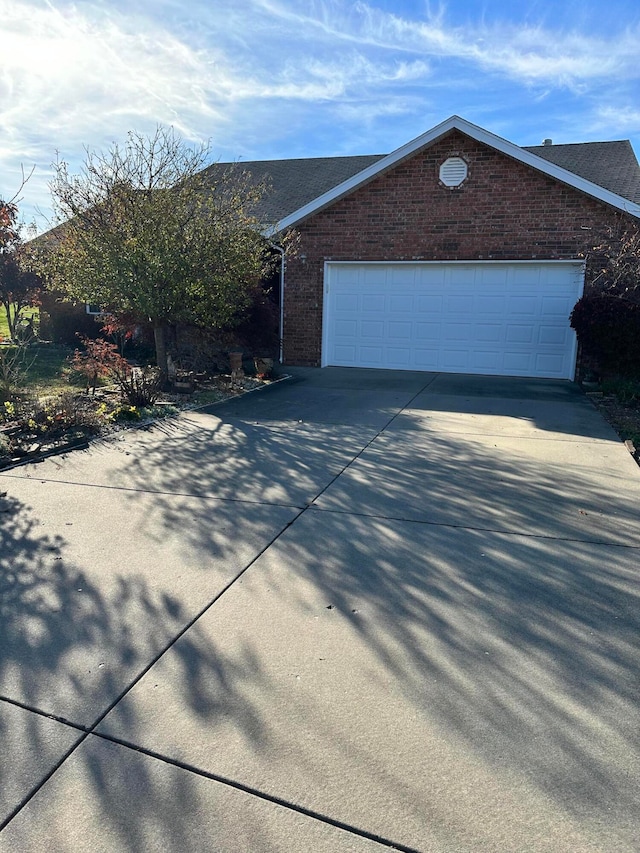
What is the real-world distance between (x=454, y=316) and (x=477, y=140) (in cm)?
359

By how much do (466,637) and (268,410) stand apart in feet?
21.4

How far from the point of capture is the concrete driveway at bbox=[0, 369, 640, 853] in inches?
80.6

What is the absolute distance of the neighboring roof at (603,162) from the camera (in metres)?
13.3

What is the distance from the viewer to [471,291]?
43.7 ft

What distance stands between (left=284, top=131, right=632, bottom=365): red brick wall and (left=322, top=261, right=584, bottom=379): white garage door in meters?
0.30

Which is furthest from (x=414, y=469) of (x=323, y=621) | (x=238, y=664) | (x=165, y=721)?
(x=165, y=721)

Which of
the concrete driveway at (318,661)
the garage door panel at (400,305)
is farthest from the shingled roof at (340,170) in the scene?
the concrete driveway at (318,661)

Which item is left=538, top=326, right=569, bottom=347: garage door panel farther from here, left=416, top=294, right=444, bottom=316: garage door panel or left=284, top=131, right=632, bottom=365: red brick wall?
left=416, top=294, right=444, bottom=316: garage door panel

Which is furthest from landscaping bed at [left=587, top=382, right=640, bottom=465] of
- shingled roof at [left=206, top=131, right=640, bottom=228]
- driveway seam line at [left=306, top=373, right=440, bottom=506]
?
shingled roof at [left=206, top=131, right=640, bottom=228]

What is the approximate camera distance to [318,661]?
290cm

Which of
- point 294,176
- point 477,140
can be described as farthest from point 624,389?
point 294,176

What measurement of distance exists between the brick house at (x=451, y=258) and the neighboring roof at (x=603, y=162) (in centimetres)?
10

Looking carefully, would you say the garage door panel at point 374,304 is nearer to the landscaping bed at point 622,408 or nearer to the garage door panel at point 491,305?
the garage door panel at point 491,305

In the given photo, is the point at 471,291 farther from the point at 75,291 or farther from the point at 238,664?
the point at 238,664
